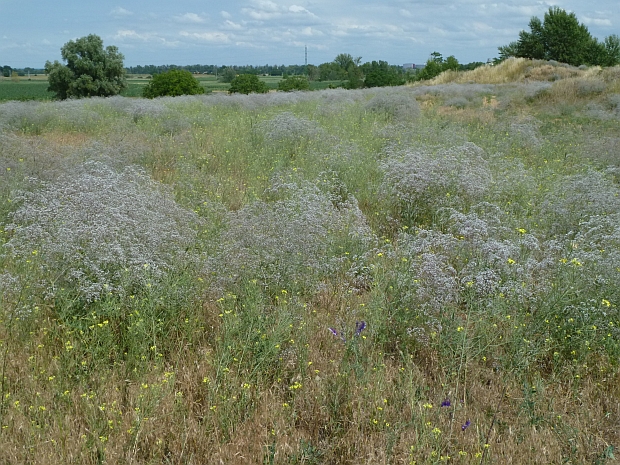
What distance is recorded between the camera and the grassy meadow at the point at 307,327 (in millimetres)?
2900

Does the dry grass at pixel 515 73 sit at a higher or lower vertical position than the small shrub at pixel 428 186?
higher

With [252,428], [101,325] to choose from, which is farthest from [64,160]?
[252,428]

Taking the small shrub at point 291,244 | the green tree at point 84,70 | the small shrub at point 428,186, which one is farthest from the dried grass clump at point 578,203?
the green tree at point 84,70

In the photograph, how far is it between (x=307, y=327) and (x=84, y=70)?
42783mm

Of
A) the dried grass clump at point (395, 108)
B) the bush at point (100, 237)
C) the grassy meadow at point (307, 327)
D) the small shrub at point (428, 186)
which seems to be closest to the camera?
the grassy meadow at point (307, 327)

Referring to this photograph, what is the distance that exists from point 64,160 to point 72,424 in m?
5.85

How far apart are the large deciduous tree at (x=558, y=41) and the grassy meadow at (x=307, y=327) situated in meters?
40.8

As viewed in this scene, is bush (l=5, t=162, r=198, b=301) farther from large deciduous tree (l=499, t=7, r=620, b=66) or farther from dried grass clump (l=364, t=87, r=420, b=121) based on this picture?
large deciduous tree (l=499, t=7, r=620, b=66)

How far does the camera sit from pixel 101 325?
11.5 ft

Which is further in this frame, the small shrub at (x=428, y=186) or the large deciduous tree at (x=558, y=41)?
the large deciduous tree at (x=558, y=41)

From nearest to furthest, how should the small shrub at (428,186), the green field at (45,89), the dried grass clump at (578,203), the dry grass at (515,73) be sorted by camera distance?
the dried grass clump at (578,203)
the small shrub at (428,186)
the dry grass at (515,73)
the green field at (45,89)

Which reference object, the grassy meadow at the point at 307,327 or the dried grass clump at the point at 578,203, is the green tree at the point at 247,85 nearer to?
the grassy meadow at the point at 307,327

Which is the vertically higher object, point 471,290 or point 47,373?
point 471,290

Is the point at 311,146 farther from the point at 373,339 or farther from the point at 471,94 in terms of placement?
the point at 471,94
